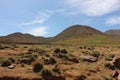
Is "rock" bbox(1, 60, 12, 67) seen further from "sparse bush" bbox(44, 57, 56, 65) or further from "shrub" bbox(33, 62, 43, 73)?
"sparse bush" bbox(44, 57, 56, 65)

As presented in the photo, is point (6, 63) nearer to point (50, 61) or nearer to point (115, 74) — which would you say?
point (50, 61)

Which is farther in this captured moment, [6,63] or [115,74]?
[115,74]

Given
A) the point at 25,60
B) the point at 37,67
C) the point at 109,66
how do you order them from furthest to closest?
the point at 109,66 → the point at 25,60 → the point at 37,67

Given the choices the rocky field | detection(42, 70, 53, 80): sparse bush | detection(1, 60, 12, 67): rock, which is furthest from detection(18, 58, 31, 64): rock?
detection(42, 70, 53, 80): sparse bush

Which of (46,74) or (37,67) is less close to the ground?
(37,67)

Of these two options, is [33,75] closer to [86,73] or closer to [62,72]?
[62,72]

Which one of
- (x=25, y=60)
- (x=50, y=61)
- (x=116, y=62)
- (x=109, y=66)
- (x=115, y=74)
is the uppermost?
(x=25, y=60)

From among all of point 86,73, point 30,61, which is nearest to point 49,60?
point 30,61

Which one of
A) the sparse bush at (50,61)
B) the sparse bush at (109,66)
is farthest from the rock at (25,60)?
the sparse bush at (109,66)

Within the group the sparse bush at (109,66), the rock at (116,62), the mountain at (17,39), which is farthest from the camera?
the mountain at (17,39)

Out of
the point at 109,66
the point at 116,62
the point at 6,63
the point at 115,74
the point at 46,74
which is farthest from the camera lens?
the point at 116,62

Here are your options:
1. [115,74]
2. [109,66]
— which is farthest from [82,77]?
[109,66]

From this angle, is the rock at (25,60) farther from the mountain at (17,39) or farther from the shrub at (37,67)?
the mountain at (17,39)

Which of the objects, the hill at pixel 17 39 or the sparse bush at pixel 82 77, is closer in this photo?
the sparse bush at pixel 82 77
